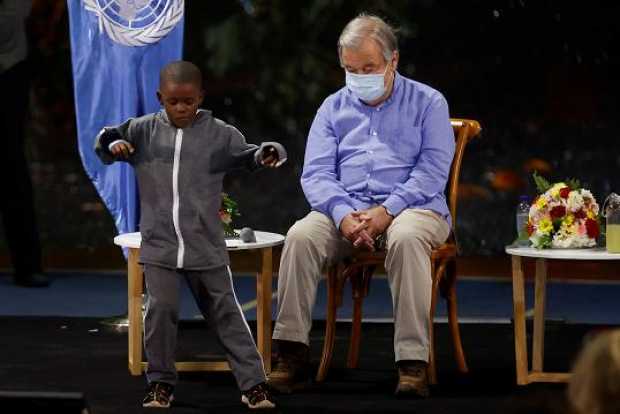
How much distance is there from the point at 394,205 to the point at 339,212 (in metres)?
0.20

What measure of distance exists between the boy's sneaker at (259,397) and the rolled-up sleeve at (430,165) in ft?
2.78

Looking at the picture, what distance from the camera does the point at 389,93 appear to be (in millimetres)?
4770

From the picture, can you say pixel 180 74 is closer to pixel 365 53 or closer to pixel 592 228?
pixel 365 53

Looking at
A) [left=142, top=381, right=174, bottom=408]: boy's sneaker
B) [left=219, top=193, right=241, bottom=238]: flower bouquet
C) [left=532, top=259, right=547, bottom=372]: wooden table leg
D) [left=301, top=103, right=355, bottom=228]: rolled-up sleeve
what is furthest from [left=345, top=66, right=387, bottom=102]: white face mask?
[left=142, top=381, right=174, bottom=408]: boy's sneaker

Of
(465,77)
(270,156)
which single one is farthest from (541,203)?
(465,77)

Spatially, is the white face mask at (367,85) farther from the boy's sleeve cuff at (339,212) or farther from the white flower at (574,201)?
the white flower at (574,201)

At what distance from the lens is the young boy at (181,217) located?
161 inches

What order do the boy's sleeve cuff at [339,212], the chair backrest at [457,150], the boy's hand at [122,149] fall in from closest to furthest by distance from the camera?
the boy's hand at [122,149] < the boy's sleeve cuff at [339,212] < the chair backrest at [457,150]

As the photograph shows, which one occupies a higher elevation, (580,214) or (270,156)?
(270,156)

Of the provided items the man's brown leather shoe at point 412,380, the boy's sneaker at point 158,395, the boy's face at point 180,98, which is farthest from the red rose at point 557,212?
the boy's sneaker at point 158,395

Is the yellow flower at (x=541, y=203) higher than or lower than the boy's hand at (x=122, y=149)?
lower

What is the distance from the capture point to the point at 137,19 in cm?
544

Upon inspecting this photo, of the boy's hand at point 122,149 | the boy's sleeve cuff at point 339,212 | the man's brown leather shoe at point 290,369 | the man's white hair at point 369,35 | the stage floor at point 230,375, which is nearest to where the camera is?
the boy's hand at point 122,149

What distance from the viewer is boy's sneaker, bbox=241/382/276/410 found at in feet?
13.5
